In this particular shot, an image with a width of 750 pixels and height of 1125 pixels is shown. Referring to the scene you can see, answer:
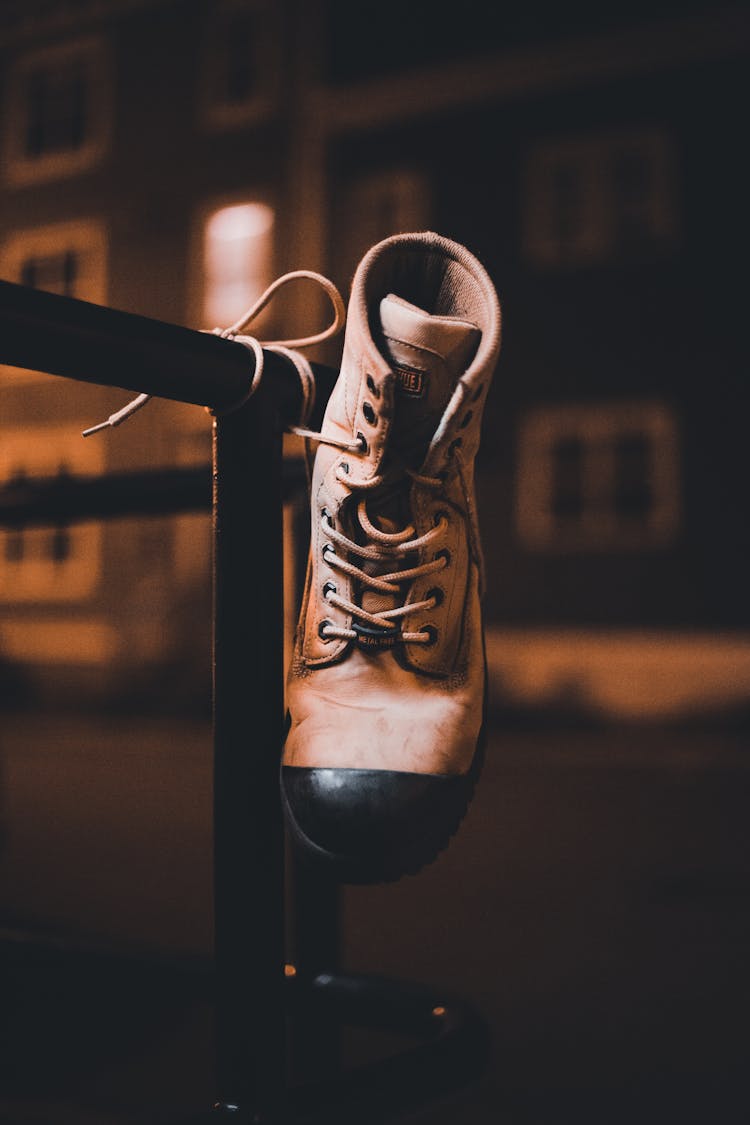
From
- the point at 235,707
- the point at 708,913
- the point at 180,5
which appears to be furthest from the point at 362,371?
the point at 180,5

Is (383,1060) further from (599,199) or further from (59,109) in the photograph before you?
(59,109)

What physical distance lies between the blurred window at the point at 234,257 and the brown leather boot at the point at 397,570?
687 centimetres

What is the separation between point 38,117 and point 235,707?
30.9ft

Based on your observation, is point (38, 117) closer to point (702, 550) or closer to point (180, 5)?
point (180, 5)

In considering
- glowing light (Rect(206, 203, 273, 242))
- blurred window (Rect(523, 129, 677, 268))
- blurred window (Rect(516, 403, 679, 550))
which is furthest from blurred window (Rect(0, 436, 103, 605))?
blurred window (Rect(523, 129, 677, 268))

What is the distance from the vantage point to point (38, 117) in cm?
845

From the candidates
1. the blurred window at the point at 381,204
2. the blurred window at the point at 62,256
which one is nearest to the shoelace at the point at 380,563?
the blurred window at the point at 381,204

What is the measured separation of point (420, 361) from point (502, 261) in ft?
22.5

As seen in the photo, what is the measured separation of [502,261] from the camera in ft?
22.9

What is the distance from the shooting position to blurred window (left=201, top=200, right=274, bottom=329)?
7238 millimetres

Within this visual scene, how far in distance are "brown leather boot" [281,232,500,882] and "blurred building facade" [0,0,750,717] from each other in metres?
5.69

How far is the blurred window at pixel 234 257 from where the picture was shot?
7.24 meters

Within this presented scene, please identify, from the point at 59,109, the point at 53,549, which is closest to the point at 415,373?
the point at 53,549

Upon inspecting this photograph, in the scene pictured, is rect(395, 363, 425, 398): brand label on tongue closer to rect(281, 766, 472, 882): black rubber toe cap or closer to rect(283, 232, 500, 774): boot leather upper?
rect(283, 232, 500, 774): boot leather upper
